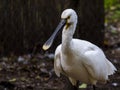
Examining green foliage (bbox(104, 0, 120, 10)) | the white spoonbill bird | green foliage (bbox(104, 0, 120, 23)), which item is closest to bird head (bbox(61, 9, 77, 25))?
the white spoonbill bird

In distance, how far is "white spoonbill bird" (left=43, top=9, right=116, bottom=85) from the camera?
8461 millimetres

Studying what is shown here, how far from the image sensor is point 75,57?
8539 millimetres

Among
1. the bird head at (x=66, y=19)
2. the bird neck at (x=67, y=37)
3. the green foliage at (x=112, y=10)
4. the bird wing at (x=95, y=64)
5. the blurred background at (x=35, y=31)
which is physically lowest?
the green foliage at (x=112, y=10)

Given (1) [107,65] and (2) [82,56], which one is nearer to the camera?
(2) [82,56]

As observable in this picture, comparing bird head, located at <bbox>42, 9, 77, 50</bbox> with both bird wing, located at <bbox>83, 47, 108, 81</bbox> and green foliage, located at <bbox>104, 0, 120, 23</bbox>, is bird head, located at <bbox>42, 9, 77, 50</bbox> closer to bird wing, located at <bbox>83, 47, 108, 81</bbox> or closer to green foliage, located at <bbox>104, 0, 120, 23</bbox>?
bird wing, located at <bbox>83, 47, 108, 81</bbox>

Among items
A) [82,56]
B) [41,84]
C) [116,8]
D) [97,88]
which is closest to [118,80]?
[97,88]

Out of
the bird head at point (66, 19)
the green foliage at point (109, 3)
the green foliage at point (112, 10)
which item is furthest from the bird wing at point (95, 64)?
the green foliage at point (109, 3)

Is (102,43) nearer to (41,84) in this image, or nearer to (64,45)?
(41,84)

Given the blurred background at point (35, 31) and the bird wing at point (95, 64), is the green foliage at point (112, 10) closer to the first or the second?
the blurred background at point (35, 31)

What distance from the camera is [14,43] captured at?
12508 millimetres

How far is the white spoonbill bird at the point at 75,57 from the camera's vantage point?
8461 mm

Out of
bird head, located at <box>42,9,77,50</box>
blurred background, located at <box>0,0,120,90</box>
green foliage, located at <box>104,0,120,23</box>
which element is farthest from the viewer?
green foliage, located at <box>104,0,120,23</box>

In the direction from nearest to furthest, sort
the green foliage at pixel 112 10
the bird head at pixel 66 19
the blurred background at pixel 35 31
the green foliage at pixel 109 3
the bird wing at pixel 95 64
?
the bird head at pixel 66 19 → the bird wing at pixel 95 64 → the blurred background at pixel 35 31 → the green foliage at pixel 112 10 → the green foliage at pixel 109 3

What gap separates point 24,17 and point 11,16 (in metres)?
0.31
